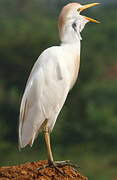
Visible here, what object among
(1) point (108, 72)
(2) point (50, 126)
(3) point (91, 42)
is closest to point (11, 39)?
(3) point (91, 42)

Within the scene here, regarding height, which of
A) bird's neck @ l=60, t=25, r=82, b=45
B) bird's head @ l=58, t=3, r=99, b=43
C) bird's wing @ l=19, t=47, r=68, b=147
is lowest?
bird's wing @ l=19, t=47, r=68, b=147

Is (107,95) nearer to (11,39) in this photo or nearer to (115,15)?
(11,39)

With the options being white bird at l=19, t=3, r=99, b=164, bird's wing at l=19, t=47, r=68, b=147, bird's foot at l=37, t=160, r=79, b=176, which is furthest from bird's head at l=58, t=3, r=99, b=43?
bird's foot at l=37, t=160, r=79, b=176

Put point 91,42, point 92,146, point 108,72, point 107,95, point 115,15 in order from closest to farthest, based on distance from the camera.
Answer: point 92,146
point 107,95
point 91,42
point 108,72
point 115,15

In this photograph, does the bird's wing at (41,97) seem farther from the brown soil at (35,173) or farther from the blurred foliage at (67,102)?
the blurred foliage at (67,102)

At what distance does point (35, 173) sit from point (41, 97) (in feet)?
1.85

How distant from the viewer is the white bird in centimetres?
519

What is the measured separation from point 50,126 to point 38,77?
40 cm

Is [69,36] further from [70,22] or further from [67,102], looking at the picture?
[67,102]

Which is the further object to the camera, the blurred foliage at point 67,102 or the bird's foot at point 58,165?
the blurred foliage at point 67,102

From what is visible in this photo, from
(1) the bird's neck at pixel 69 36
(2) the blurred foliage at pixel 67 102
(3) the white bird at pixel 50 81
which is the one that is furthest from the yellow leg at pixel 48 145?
(2) the blurred foliage at pixel 67 102

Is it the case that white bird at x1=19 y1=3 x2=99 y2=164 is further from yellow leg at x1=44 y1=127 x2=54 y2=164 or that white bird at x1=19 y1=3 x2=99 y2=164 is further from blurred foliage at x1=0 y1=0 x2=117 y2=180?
blurred foliage at x1=0 y1=0 x2=117 y2=180

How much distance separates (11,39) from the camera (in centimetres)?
2458

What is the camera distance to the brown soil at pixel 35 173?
503cm
